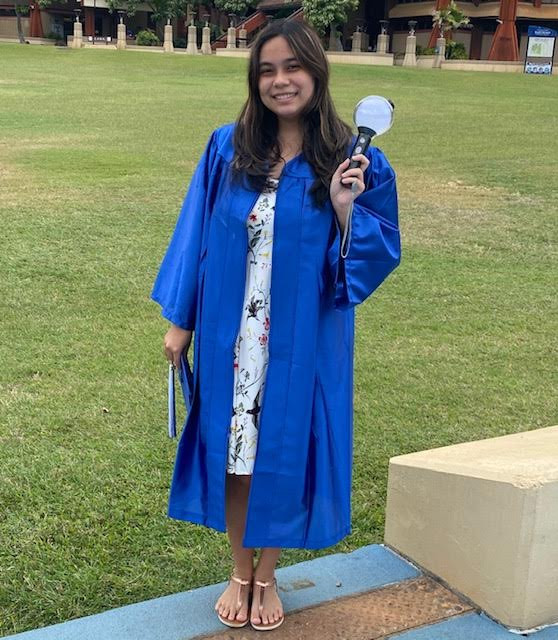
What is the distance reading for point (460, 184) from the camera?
35.5ft

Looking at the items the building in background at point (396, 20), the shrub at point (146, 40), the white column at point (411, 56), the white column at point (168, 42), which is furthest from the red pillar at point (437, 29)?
the shrub at point (146, 40)

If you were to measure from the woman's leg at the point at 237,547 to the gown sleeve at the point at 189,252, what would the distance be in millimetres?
504

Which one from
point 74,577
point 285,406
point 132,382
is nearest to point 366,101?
point 285,406

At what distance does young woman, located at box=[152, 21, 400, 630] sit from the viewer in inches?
84.7

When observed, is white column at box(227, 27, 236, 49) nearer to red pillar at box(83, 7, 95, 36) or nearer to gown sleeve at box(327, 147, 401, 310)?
red pillar at box(83, 7, 95, 36)

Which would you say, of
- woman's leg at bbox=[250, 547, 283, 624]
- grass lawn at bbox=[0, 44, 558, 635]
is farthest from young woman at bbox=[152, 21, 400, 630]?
grass lawn at bbox=[0, 44, 558, 635]

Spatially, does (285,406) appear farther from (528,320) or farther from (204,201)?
(528,320)

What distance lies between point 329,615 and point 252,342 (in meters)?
0.95

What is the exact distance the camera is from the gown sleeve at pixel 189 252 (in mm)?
2287

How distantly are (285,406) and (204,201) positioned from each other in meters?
0.64

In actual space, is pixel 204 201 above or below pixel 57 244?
above

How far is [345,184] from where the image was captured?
2.07 m

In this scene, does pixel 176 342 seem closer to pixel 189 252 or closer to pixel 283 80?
pixel 189 252

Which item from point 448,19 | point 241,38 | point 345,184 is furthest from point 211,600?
point 241,38
